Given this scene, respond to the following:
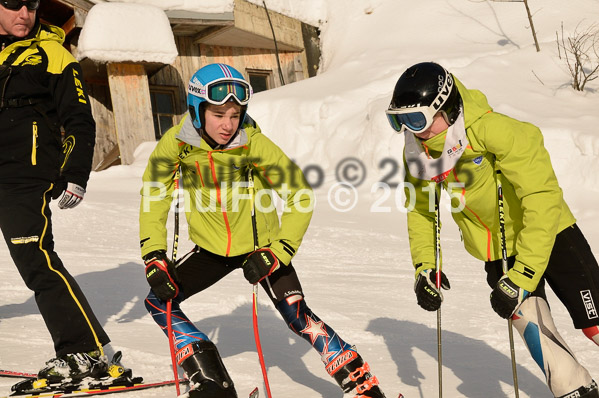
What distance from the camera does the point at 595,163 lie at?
38.2 feet

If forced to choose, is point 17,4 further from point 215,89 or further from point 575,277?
point 575,277

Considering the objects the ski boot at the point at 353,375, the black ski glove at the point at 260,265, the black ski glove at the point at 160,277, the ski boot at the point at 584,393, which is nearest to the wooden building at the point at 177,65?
the black ski glove at the point at 160,277

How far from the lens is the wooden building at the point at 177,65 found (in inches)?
582

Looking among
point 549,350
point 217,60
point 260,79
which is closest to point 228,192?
point 549,350

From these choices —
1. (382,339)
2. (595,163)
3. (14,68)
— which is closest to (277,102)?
(595,163)

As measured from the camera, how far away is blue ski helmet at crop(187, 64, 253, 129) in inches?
146

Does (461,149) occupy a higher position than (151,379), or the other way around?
(461,149)

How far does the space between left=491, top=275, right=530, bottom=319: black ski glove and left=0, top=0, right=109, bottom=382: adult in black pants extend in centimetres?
231

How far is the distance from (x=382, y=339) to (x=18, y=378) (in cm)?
281

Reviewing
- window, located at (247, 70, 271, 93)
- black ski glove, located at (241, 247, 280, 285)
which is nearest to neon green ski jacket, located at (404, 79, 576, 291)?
black ski glove, located at (241, 247, 280, 285)

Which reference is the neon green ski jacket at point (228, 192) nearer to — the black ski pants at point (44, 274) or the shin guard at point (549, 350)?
the black ski pants at point (44, 274)

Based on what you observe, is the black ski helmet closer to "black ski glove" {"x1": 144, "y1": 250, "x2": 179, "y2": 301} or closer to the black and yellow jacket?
"black ski glove" {"x1": 144, "y1": 250, "x2": 179, "y2": 301}

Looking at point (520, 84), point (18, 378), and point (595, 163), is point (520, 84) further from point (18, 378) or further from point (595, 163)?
point (18, 378)

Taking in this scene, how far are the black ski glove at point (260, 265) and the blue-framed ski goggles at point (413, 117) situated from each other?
3.20 feet
